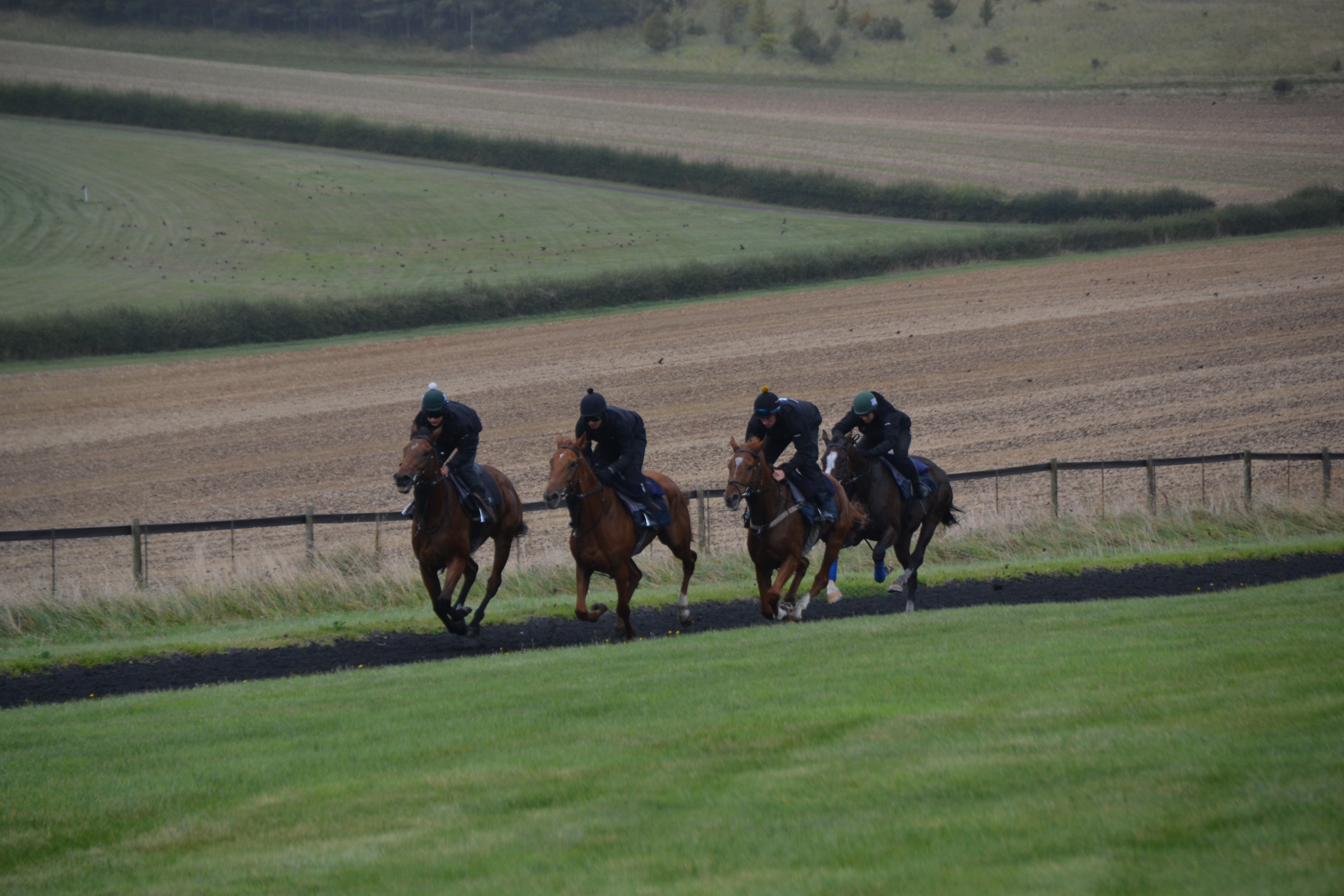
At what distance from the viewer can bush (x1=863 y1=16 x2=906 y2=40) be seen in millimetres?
79625

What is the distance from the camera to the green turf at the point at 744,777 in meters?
5.29

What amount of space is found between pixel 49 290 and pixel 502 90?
4069 centimetres

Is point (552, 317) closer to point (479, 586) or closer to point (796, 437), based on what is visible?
point (479, 586)

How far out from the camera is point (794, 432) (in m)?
13.5

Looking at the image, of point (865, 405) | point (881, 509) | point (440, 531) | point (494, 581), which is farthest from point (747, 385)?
point (440, 531)

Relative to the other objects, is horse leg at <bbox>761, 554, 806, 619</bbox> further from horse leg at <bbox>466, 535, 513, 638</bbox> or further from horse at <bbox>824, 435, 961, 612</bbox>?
horse leg at <bbox>466, 535, 513, 638</bbox>

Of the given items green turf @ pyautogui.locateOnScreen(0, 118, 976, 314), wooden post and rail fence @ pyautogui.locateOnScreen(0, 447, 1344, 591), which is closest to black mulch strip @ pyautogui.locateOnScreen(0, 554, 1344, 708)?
wooden post and rail fence @ pyautogui.locateOnScreen(0, 447, 1344, 591)

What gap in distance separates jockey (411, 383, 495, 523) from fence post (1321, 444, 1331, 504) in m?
13.8

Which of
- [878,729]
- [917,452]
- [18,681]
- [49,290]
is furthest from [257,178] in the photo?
[878,729]

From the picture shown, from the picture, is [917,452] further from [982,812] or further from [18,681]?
[982,812]

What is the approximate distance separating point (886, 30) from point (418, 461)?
73.6 meters

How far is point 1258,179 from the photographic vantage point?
4712 cm

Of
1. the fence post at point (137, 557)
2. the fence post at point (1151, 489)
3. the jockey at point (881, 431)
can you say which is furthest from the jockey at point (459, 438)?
the fence post at point (1151, 489)

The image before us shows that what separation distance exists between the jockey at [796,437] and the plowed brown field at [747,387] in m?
7.07
